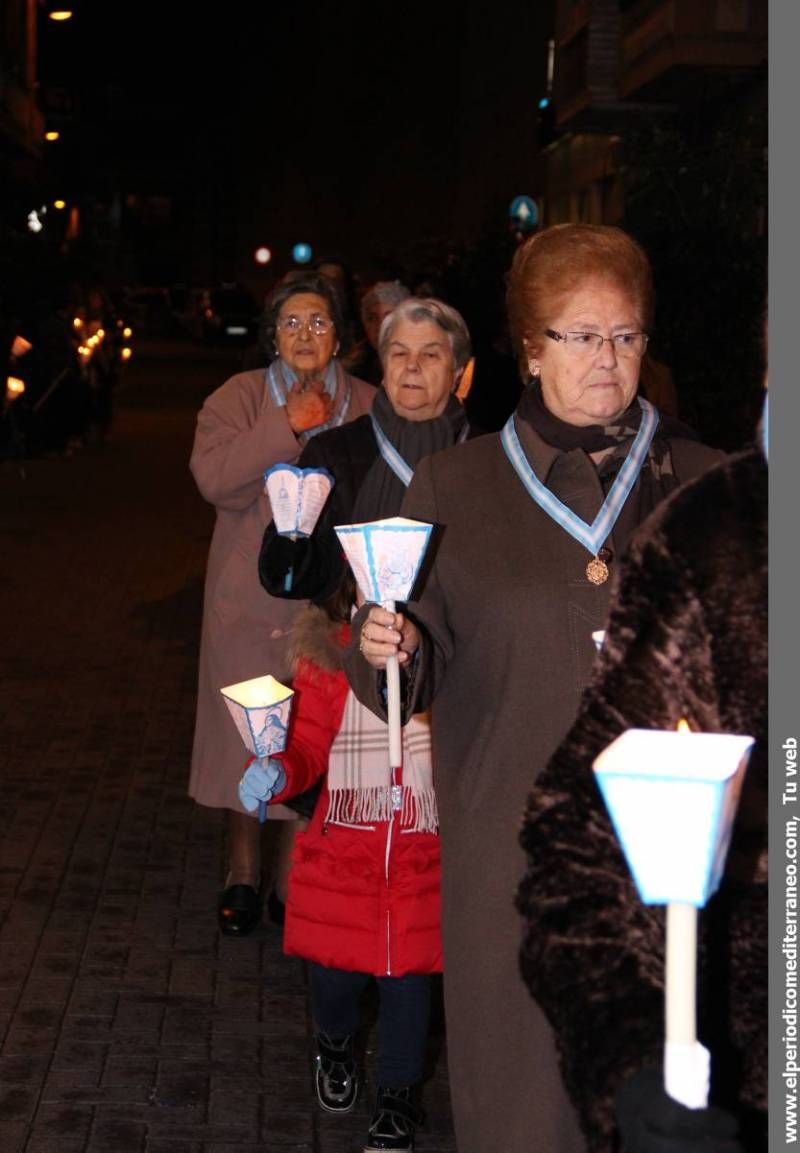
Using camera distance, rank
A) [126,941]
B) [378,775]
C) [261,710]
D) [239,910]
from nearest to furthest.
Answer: [261,710] → [378,775] → [126,941] → [239,910]

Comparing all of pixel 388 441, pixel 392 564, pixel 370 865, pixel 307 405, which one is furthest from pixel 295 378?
pixel 392 564

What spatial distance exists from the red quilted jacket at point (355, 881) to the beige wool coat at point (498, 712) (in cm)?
133

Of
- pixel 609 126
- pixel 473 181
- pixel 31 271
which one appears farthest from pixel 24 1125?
pixel 473 181

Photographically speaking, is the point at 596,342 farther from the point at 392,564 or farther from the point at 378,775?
the point at 378,775

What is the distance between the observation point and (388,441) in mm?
5461

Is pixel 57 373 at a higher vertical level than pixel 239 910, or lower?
higher

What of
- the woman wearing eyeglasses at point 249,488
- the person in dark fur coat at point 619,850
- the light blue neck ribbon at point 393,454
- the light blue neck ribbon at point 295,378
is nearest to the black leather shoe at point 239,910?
the woman wearing eyeglasses at point 249,488

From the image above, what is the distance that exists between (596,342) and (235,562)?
11.0 ft

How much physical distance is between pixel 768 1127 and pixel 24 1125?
11.1ft

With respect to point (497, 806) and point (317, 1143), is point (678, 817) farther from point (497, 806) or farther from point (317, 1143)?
point (317, 1143)

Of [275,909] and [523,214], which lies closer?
[275,909]

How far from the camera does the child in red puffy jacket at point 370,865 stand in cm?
508

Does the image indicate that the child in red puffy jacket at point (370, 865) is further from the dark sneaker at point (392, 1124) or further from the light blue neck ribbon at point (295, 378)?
the light blue neck ribbon at point (295, 378)

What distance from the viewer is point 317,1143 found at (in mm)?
5367
